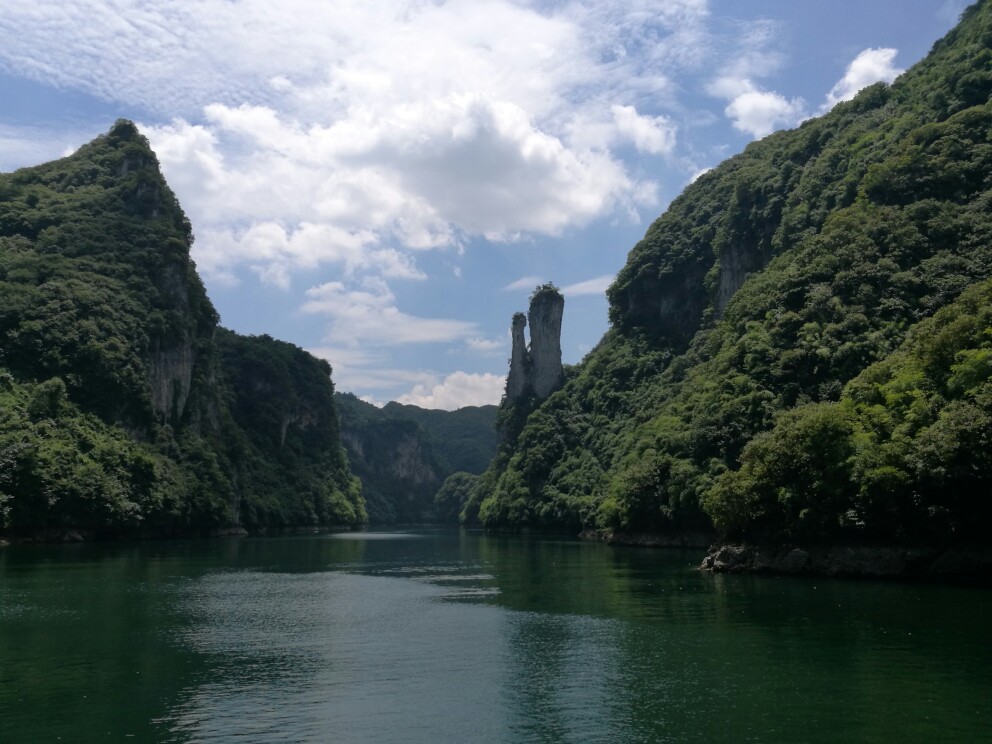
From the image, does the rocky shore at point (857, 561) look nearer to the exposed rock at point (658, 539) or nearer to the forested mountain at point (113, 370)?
the exposed rock at point (658, 539)

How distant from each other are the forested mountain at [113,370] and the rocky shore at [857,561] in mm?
70766

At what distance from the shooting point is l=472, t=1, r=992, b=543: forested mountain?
Answer: 5441 cm

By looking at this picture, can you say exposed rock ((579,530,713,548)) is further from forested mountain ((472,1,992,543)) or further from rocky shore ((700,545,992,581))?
rocky shore ((700,545,992,581))

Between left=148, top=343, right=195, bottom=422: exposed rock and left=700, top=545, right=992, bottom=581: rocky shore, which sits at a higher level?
left=148, top=343, right=195, bottom=422: exposed rock

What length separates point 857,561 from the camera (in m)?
55.8

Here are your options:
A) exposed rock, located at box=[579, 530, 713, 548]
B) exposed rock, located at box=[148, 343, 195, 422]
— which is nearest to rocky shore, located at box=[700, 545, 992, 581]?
exposed rock, located at box=[579, 530, 713, 548]

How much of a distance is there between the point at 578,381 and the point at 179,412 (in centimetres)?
8049

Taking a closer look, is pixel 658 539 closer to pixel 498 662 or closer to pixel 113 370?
pixel 498 662

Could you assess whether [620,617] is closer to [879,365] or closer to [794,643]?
[794,643]

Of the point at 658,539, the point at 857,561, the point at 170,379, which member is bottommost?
the point at 658,539

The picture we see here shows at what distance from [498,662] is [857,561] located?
33003 millimetres

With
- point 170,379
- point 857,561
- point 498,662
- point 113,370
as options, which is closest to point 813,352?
point 857,561

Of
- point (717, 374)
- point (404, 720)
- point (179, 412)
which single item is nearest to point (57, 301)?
point (179, 412)

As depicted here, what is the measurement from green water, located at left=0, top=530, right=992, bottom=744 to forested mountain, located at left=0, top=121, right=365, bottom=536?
49.6 m
